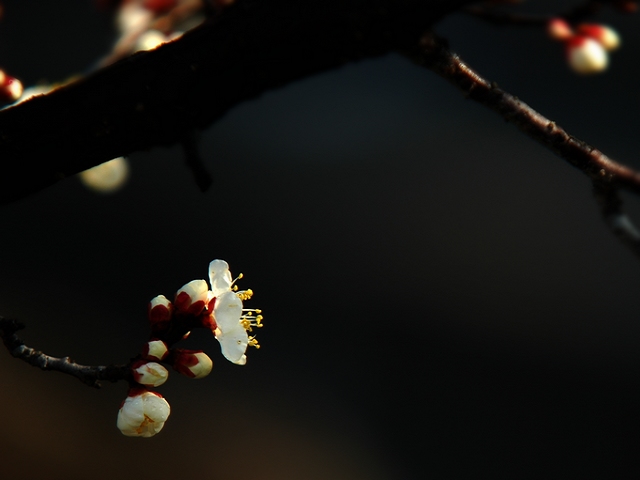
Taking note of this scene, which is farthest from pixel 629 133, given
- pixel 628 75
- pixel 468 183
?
pixel 468 183

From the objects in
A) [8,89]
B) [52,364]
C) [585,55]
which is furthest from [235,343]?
[585,55]

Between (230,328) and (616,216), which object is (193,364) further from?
(616,216)

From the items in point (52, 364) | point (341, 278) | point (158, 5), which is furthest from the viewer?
point (341, 278)

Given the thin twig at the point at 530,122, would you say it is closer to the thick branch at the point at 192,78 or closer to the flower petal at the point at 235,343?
the thick branch at the point at 192,78

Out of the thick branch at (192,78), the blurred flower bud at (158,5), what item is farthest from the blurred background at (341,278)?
the thick branch at (192,78)

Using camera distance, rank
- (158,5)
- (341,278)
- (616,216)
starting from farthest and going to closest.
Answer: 1. (341,278)
2. (158,5)
3. (616,216)

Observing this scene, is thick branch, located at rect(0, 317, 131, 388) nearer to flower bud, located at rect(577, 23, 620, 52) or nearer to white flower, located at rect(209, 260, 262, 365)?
white flower, located at rect(209, 260, 262, 365)
